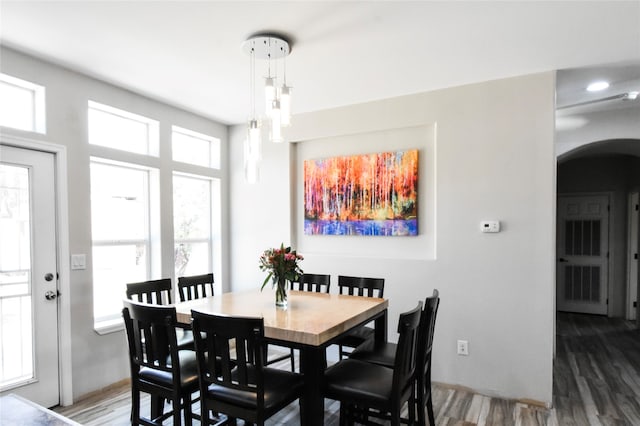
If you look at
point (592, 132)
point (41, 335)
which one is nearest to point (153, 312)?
point (41, 335)

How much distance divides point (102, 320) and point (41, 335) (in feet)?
1.81

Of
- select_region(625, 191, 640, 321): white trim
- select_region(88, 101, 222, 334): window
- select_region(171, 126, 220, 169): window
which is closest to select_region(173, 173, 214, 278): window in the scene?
select_region(88, 101, 222, 334): window

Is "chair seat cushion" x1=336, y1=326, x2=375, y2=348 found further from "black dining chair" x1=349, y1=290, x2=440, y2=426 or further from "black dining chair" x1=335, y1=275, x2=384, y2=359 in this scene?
"black dining chair" x1=349, y1=290, x2=440, y2=426

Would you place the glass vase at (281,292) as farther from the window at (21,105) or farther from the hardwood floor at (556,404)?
the window at (21,105)

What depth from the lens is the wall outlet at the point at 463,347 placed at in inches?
127

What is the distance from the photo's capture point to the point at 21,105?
2.77 m

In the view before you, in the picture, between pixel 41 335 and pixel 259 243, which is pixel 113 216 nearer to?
pixel 41 335

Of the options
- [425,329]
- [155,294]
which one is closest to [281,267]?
[425,329]

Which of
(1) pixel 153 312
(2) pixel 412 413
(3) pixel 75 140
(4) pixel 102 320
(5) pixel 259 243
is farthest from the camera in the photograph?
(5) pixel 259 243

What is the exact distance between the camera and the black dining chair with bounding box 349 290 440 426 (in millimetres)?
2177

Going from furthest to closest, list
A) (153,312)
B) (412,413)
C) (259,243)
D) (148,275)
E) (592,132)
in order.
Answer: (259,243) < (592,132) < (148,275) < (412,413) < (153,312)

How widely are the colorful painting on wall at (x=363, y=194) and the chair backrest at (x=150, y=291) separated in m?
1.66

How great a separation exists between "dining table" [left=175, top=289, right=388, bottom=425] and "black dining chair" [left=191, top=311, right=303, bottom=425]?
0.12 metres

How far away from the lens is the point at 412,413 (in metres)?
2.13
